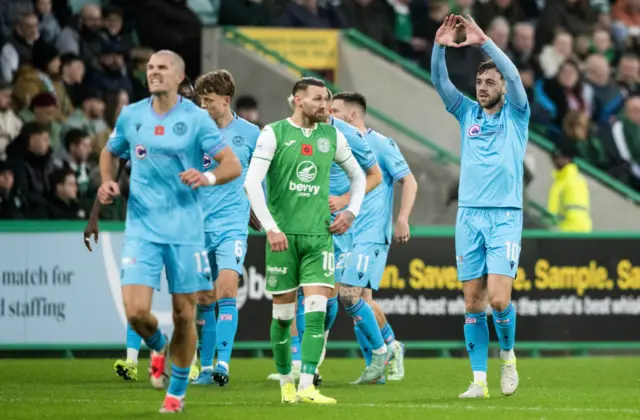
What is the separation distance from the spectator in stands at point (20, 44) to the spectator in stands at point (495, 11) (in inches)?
316

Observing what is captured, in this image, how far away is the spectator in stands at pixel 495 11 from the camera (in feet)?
79.5

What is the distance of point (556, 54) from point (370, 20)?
3700mm

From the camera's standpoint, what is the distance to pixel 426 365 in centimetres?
1652

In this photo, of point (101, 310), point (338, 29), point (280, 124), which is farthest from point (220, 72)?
point (338, 29)

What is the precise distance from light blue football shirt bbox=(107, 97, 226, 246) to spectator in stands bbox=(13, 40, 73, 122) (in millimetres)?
9580

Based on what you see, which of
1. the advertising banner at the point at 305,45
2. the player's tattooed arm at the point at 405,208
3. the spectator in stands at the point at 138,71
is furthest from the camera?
the advertising banner at the point at 305,45

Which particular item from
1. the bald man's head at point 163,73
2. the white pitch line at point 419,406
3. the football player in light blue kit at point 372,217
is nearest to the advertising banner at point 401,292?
the football player in light blue kit at point 372,217

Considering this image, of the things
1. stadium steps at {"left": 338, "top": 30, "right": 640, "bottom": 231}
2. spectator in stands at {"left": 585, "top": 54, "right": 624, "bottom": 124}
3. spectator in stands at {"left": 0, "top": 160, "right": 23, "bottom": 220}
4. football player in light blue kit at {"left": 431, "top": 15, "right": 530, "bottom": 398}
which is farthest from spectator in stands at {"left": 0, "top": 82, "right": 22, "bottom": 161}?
spectator in stands at {"left": 585, "top": 54, "right": 624, "bottom": 124}

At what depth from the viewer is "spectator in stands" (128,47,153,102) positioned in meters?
20.1

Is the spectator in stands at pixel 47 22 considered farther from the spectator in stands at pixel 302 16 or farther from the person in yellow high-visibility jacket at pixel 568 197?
the person in yellow high-visibility jacket at pixel 568 197

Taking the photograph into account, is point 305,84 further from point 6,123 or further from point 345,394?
point 6,123

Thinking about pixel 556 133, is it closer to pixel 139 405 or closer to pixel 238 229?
pixel 238 229

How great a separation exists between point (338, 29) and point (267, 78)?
6.26ft

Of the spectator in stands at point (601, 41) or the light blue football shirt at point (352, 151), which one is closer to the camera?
the light blue football shirt at point (352, 151)
